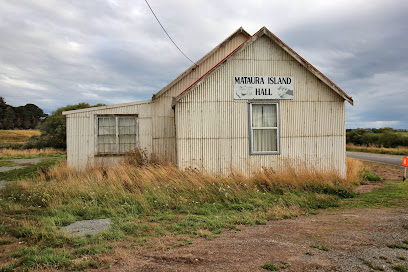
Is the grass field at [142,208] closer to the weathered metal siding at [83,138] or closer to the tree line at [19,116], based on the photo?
the weathered metal siding at [83,138]

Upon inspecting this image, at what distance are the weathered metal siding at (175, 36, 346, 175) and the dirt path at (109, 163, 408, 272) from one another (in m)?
4.62

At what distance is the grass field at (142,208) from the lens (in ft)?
15.0

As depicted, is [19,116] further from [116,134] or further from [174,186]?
[174,186]

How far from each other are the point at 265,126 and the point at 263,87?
1.50 m

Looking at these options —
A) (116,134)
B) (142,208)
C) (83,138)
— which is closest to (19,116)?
(83,138)

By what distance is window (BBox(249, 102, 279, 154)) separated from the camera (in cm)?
1061

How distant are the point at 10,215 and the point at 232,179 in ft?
20.4

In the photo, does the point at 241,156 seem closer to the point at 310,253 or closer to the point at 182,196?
the point at 182,196

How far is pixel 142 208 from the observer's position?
691 centimetres

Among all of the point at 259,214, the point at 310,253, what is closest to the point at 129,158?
the point at 259,214

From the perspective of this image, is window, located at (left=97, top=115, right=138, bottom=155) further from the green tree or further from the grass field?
the green tree

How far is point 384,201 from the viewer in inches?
314

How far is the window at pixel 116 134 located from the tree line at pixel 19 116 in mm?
76756

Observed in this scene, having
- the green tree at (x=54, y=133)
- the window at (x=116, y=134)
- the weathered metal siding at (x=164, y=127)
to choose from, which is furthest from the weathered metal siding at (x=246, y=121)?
the green tree at (x=54, y=133)
